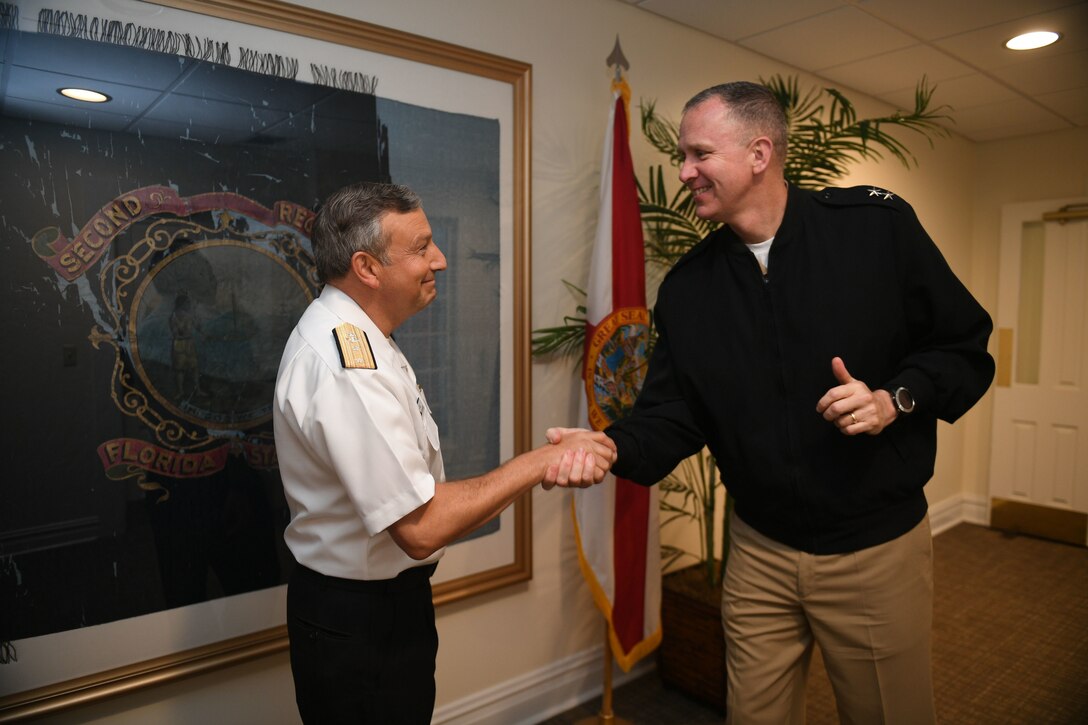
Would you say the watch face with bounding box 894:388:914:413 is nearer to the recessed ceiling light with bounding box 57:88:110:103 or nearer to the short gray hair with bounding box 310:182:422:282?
the short gray hair with bounding box 310:182:422:282

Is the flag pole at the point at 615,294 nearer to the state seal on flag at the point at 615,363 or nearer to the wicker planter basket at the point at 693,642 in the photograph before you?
the state seal on flag at the point at 615,363

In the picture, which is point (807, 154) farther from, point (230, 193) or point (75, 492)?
point (75, 492)

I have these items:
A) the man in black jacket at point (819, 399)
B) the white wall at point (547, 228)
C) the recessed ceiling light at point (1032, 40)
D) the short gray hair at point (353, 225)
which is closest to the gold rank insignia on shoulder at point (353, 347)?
the short gray hair at point (353, 225)

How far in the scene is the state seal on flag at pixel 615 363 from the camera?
2.53m

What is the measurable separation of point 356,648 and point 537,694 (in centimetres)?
144

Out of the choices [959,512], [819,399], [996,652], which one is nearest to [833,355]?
[819,399]

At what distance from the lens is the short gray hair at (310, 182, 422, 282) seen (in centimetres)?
152

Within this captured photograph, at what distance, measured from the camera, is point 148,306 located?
5.74ft

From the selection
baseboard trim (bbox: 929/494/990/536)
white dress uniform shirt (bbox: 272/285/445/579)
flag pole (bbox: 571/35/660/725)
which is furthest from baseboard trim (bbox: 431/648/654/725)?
baseboard trim (bbox: 929/494/990/536)

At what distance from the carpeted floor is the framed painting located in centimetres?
154

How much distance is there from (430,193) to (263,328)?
0.68m

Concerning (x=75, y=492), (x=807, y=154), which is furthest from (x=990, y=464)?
(x=75, y=492)

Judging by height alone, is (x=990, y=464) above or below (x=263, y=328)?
below

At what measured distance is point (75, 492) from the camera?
5.54ft
